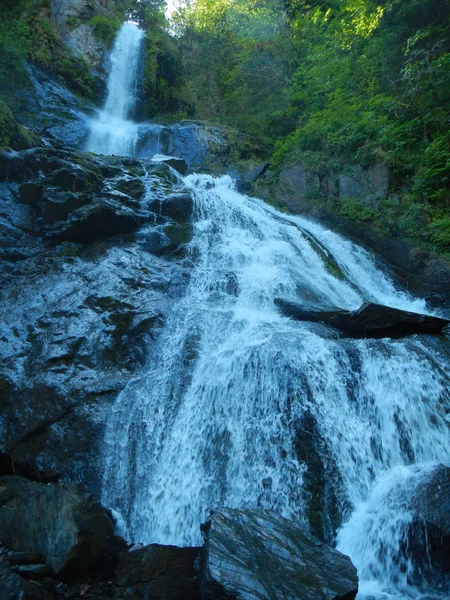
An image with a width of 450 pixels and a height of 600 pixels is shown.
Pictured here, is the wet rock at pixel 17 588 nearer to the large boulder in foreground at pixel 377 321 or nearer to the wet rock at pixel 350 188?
the large boulder in foreground at pixel 377 321

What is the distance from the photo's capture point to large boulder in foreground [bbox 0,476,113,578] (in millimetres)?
4473

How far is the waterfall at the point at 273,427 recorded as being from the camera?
536 cm

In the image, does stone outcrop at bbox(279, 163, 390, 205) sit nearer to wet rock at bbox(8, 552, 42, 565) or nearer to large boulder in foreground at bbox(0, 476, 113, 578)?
large boulder in foreground at bbox(0, 476, 113, 578)

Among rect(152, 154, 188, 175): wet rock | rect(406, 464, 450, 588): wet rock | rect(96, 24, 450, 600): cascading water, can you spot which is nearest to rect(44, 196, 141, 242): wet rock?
rect(96, 24, 450, 600): cascading water

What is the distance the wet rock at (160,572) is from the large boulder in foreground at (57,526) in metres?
0.40

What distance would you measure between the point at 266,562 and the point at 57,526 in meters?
2.53

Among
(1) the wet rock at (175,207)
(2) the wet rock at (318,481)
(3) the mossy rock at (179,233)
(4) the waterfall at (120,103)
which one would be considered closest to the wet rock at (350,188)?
(1) the wet rock at (175,207)

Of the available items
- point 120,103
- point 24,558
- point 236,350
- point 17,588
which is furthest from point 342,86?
point 17,588

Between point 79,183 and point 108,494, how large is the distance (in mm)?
8075

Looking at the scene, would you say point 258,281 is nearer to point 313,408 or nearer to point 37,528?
point 313,408

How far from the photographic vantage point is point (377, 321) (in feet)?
25.3

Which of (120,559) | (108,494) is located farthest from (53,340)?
(120,559)

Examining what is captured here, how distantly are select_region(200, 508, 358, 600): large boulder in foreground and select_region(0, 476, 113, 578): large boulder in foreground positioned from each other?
1.39 meters

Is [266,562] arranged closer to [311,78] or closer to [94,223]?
[94,223]
